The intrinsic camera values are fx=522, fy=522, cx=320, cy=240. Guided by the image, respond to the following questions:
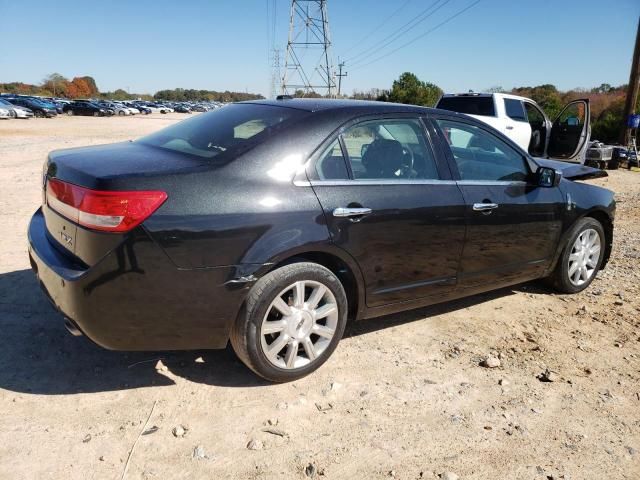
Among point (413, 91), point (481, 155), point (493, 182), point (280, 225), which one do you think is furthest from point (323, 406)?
point (413, 91)

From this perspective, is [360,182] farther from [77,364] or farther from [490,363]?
[77,364]

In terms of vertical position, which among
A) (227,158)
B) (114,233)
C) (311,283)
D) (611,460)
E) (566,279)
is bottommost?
(611,460)

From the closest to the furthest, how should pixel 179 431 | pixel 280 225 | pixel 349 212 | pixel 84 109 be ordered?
pixel 179 431, pixel 280 225, pixel 349 212, pixel 84 109

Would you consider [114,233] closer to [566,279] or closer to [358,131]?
[358,131]

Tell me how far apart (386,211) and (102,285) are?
1.65 metres

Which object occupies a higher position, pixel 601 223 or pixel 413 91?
pixel 413 91

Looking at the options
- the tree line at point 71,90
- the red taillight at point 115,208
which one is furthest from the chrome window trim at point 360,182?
the tree line at point 71,90

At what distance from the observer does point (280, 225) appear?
9.16 ft

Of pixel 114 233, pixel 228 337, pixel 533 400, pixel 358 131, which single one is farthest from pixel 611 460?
pixel 114 233

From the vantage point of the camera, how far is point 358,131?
328cm

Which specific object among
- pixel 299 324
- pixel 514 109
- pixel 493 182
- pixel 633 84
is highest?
pixel 633 84

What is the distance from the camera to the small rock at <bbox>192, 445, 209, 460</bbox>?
243 cm

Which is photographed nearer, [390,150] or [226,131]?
[226,131]

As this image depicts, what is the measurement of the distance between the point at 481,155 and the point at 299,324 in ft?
6.64
